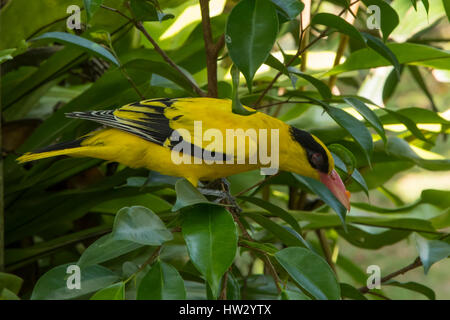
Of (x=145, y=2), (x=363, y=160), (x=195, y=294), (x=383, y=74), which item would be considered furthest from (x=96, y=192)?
(x=383, y=74)

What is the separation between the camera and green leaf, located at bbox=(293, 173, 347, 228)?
0.95 m

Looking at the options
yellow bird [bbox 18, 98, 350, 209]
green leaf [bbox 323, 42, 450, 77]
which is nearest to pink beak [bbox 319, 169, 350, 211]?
yellow bird [bbox 18, 98, 350, 209]

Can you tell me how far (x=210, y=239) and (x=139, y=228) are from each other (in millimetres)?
85

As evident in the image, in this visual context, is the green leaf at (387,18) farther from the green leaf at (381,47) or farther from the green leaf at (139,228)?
the green leaf at (139,228)

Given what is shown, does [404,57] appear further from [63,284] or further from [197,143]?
[63,284]

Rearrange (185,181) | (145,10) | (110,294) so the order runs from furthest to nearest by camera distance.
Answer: (145,10) → (185,181) → (110,294)

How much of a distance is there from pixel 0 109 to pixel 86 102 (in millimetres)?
201

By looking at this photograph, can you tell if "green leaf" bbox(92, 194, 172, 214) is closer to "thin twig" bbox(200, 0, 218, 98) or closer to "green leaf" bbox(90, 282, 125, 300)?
"thin twig" bbox(200, 0, 218, 98)

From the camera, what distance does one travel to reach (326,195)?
996 mm

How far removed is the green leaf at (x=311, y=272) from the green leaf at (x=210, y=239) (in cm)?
7

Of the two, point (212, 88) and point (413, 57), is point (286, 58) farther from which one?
point (413, 57)

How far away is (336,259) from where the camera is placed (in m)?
1.65

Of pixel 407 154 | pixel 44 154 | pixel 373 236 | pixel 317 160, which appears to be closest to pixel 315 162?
pixel 317 160

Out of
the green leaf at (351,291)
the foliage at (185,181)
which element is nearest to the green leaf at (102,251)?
the foliage at (185,181)
